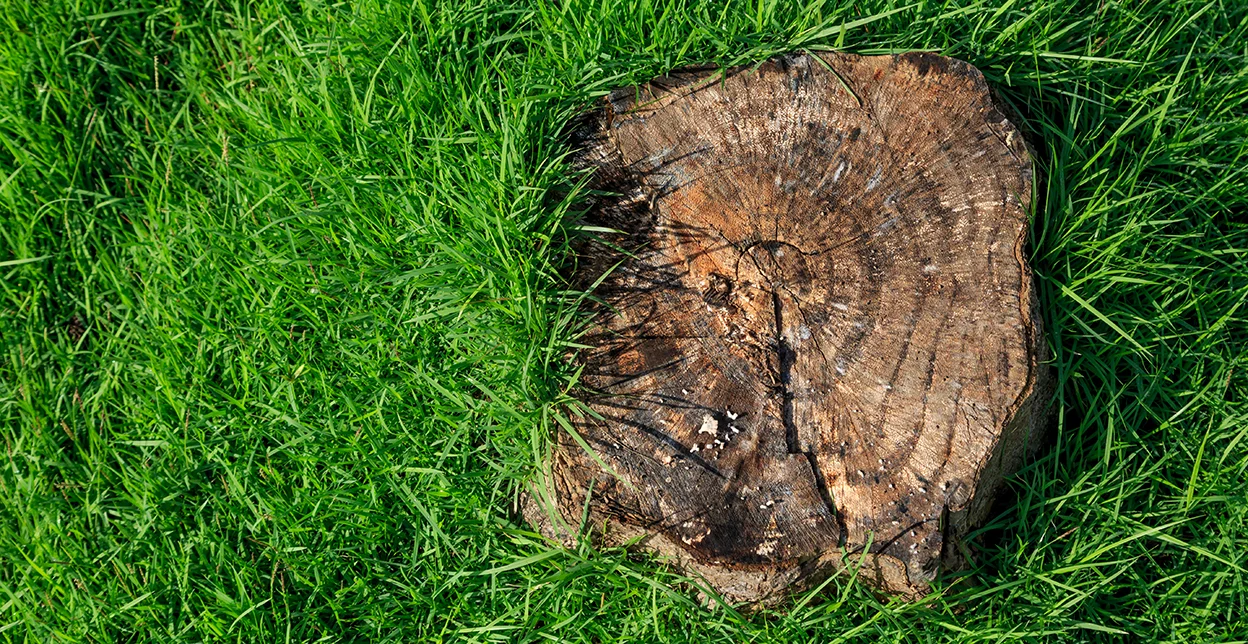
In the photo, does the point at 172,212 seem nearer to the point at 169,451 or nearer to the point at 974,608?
the point at 169,451

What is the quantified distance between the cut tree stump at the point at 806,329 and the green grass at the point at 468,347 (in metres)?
0.12

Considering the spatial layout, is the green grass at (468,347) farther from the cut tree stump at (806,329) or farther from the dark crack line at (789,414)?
the dark crack line at (789,414)

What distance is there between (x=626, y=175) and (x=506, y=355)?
1.57ft

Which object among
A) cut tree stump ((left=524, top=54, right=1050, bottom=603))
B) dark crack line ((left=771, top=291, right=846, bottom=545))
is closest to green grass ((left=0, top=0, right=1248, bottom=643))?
cut tree stump ((left=524, top=54, right=1050, bottom=603))

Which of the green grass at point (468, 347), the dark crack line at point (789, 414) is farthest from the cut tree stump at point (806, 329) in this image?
the green grass at point (468, 347)

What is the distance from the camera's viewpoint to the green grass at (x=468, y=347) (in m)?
1.92

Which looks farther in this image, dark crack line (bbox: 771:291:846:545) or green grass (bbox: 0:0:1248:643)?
green grass (bbox: 0:0:1248:643)

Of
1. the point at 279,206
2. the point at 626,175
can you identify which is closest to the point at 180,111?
the point at 279,206

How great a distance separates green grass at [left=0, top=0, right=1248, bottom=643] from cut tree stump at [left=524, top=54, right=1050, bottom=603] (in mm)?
123

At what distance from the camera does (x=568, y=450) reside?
1.81 m

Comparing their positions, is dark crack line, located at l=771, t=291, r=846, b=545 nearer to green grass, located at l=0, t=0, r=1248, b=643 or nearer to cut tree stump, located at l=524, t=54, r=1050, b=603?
cut tree stump, located at l=524, t=54, r=1050, b=603

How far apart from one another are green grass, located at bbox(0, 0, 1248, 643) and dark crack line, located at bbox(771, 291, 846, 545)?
23cm

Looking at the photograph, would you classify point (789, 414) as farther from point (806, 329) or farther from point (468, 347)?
point (468, 347)

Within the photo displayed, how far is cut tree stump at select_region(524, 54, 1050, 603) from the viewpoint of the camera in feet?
5.53
